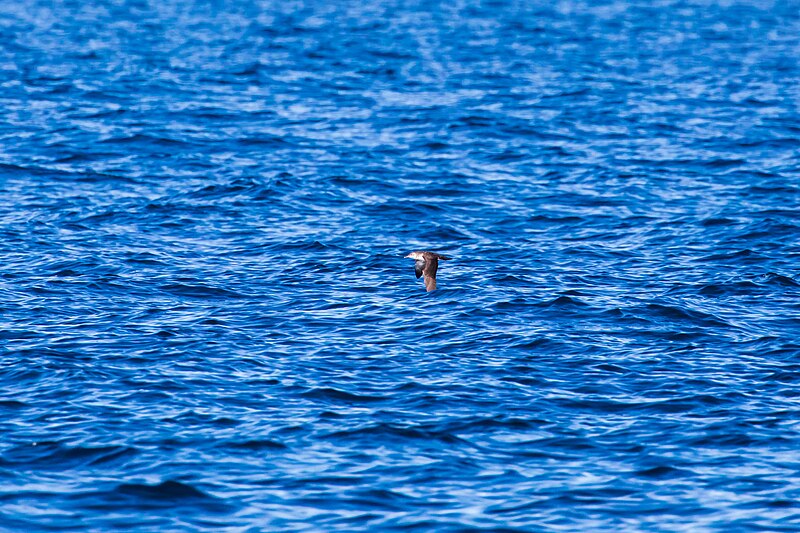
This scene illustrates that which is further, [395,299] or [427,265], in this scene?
[395,299]

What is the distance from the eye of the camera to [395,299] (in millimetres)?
25906

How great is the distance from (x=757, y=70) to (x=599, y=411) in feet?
135

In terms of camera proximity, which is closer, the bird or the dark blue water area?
the dark blue water area

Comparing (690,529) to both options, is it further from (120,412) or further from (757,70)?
(757,70)

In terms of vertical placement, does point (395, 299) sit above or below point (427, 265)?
below

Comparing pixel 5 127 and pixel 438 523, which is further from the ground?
pixel 5 127

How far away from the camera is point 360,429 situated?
62.3 feet

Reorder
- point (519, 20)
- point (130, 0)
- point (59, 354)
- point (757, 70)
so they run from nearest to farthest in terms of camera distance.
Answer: point (59, 354), point (757, 70), point (519, 20), point (130, 0)

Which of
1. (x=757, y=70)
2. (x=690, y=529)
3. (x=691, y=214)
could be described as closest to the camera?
(x=690, y=529)

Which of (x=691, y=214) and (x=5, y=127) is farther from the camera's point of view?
(x=5, y=127)

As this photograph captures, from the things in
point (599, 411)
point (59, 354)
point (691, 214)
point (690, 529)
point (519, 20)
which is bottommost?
point (690, 529)

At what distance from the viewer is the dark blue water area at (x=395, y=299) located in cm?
1723

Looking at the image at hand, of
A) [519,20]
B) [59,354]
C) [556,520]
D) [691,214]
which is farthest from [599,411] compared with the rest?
[519,20]

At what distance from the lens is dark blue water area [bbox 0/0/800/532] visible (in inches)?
679
